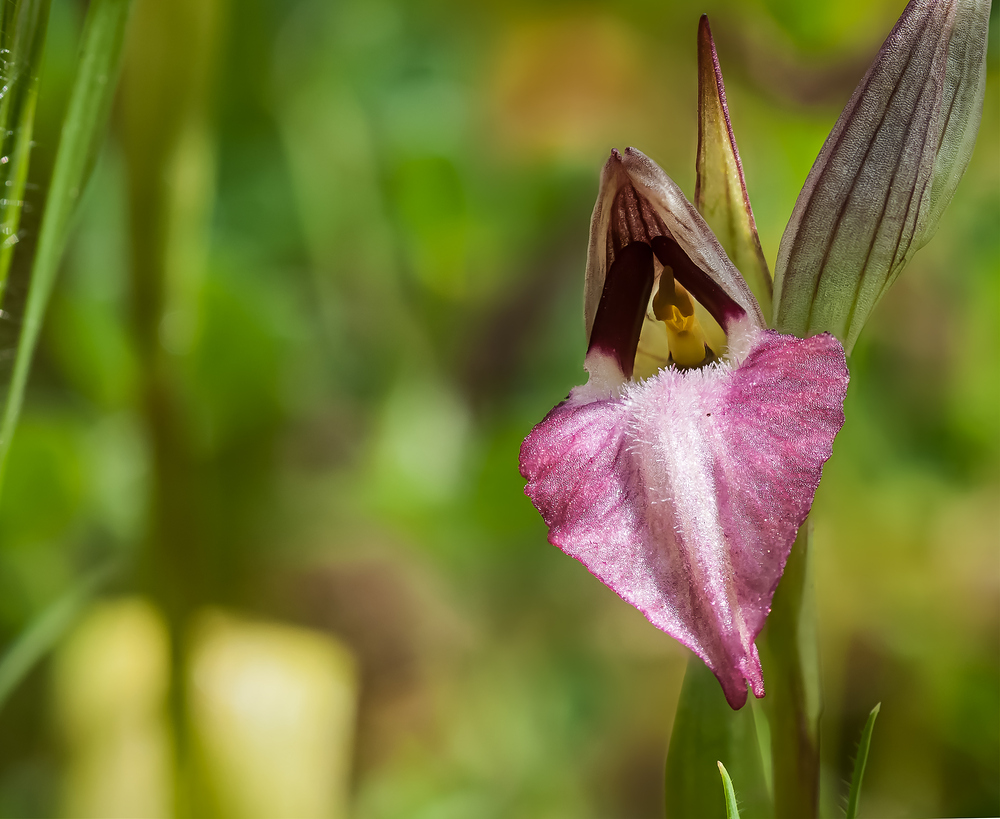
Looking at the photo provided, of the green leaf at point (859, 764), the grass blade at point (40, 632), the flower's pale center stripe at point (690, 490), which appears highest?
the flower's pale center stripe at point (690, 490)

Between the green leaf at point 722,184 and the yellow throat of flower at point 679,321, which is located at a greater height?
the green leaf at point 722,184

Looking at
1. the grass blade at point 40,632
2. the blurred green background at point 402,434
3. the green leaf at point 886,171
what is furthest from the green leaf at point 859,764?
the grass blade at point 40,632

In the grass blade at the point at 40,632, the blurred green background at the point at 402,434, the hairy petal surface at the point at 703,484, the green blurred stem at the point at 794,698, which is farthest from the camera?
the blurred green background at the point at 402,434

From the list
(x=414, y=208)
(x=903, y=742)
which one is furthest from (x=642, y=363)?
(x=414, y=208)

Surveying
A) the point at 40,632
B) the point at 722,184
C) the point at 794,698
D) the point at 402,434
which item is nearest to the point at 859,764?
the point at 794,698

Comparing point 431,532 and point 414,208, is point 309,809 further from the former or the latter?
point 414,208

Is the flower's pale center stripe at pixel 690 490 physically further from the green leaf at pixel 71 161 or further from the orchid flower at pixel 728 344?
the green leaf at pixel 71 161
